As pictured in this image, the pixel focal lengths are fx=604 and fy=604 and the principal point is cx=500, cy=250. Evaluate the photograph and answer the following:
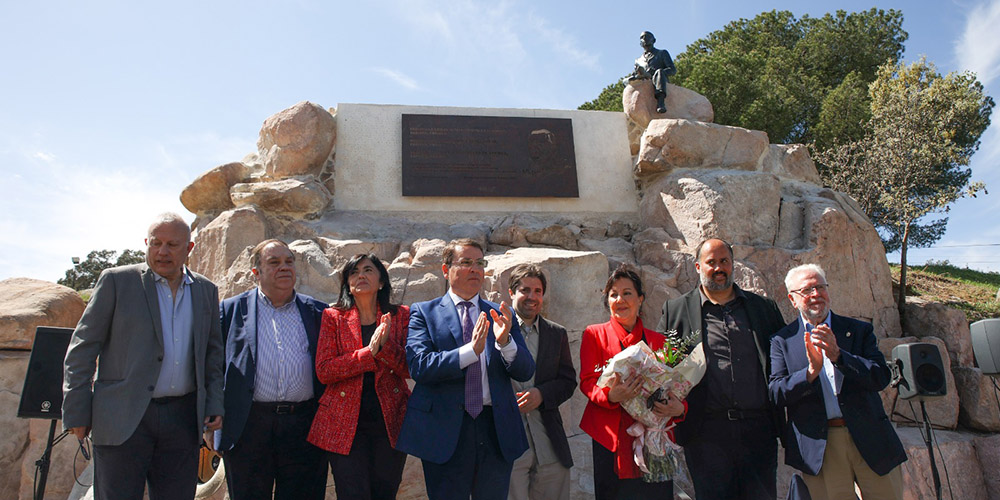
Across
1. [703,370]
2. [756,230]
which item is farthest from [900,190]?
[703,370]

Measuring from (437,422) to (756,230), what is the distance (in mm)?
4206

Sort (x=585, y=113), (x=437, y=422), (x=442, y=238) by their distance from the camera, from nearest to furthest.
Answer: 1. (x=437, y=422)
2. (x=442, y=238)
3. (x=585, y=113)

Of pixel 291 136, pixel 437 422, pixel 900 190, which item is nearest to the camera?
pixel 437 422

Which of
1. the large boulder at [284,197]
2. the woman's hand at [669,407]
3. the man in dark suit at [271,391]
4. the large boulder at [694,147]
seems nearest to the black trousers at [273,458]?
the man in dark suit at [271,391]

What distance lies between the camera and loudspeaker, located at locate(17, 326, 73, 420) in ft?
10.8

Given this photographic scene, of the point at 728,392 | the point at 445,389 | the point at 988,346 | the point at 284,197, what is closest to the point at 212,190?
the point at 284,197

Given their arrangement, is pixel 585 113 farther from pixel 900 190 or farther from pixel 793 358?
pixel 900 190

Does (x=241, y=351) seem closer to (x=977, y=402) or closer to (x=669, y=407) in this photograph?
(x=669, y=407)

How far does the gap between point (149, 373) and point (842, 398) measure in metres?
3.27

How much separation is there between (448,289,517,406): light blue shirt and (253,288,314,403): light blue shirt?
824 millimetres

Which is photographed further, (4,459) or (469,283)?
(4,459)

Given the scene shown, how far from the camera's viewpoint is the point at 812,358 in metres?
2.82

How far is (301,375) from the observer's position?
3055 mm

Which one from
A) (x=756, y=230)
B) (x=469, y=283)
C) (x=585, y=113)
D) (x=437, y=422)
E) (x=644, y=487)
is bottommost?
(x=644, y=487)
